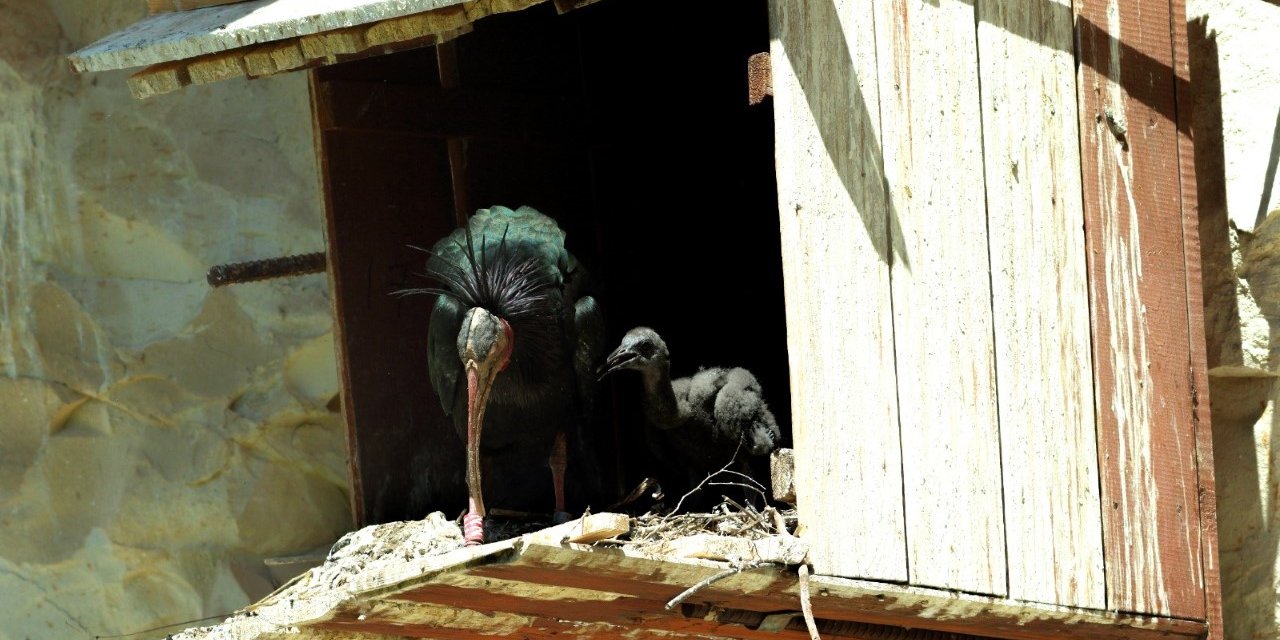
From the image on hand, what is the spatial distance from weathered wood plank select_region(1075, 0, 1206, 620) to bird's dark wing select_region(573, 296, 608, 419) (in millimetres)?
1847

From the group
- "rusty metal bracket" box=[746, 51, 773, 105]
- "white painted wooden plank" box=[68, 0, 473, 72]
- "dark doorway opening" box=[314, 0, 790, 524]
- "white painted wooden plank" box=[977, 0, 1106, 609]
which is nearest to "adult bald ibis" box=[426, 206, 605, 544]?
"dark doorway opening" box=[314, 0, 790, 524]

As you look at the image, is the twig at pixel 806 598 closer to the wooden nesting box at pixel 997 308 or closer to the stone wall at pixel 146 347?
the wooden nesting box at pixel 997 308

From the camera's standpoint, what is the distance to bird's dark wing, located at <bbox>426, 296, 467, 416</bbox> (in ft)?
17.7

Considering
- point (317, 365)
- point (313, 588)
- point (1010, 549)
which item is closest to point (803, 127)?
point (1010, 549)

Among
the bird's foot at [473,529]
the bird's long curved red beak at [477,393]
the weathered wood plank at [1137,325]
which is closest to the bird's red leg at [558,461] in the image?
the bird's long curved red beak at [477,393]

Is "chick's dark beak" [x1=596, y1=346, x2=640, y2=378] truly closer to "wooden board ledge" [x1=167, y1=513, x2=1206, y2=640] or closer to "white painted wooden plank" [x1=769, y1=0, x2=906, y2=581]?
"wooden board ledge" [x1=167, y1=513, x2=1206, y2=640]

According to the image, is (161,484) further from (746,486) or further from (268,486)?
(746,486)

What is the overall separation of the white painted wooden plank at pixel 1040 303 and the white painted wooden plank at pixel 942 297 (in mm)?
40

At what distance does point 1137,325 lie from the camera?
431cm

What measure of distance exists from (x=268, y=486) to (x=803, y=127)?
176 inches

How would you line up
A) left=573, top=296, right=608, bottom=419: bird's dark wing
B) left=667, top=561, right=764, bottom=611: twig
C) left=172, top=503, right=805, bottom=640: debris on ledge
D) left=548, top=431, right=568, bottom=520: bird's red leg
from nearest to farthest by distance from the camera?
left=172, top=503, right=805, bottom=640: debris on ledge
left=667, top=561, right=764, bottom=611: twig
left=573, top=296, right=608, bottom=419: bird's dark wing
left=548, top=431, right=568, bottom=520: bird's red leg

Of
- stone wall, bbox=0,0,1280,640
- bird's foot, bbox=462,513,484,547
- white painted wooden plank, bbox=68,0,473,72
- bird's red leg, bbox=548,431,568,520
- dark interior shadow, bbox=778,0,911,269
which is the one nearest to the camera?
dark interior shadow, bbox=778,0,911,269

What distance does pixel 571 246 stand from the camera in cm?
645

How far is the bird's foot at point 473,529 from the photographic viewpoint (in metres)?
5.05
